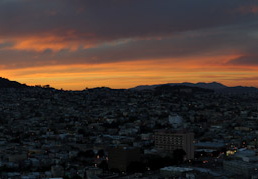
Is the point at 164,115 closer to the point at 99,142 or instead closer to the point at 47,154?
the point at 99,142

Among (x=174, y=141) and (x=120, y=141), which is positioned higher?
(x=174, y=141)

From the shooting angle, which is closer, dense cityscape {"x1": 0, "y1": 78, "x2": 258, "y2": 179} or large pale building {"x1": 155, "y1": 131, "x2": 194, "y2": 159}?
dense cityscape {"x1": 0, "y1": 78, "x2": 258, "y2": 179}

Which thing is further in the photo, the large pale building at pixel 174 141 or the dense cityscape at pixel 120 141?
the large pale building at pixel 174 141

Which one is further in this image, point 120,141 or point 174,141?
point 120,141
